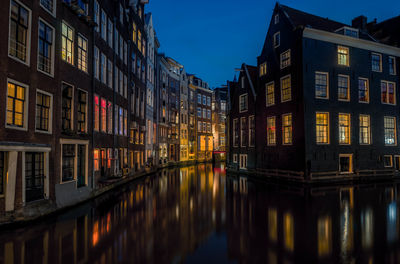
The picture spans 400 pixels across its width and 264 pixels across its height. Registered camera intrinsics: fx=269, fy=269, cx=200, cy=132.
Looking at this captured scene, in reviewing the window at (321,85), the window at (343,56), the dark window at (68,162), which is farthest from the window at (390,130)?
the dark window at (68,162)

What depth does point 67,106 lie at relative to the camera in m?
16.0

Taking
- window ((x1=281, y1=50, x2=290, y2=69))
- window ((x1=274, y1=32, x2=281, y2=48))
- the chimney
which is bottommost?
window ((x1=281, y1=50, x2=290, y2=69))

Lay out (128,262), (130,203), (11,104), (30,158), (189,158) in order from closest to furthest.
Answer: (128,262) → (11,104) → (30,158) → (130,203) → (189,158)

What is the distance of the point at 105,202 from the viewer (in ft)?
53.4

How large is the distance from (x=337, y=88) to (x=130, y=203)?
80.0ft

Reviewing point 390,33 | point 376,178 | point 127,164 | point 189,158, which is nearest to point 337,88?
point 376,178

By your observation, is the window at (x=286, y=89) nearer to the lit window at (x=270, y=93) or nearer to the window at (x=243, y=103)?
the lit window at (x=270, y=93)

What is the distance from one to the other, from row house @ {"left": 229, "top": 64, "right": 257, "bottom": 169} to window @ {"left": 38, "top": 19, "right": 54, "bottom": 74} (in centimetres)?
2596

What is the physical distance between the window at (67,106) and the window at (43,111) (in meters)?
1.45

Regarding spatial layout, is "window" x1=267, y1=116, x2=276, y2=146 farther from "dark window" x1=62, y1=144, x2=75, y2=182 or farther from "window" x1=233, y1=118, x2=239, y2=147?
"dark window" x1=62, y1=144, x2=75, y2=182

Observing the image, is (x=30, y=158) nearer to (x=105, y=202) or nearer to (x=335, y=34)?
(x=105, y=202)

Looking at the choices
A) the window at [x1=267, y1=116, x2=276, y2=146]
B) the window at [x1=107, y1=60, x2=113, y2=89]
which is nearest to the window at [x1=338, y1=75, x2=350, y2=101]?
the window at [x1=267, y1=116, x2=276, y2=146]

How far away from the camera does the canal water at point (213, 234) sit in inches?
290

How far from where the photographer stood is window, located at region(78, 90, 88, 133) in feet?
57.5
